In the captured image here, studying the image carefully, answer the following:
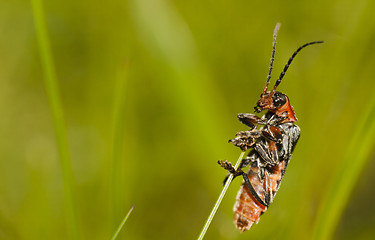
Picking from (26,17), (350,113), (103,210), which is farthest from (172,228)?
(26,17)

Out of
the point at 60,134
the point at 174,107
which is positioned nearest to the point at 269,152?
the point at 60,134

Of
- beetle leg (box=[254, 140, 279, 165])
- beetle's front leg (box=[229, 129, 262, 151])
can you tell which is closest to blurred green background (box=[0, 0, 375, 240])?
beetle leg (box=[254, 140, 279, 165])

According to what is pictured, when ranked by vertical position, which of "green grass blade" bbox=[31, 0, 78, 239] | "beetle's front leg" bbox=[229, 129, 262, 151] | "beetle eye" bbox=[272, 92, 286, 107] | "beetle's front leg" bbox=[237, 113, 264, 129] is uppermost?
"beetle eye" bbox=[272, 92, 286, 107]

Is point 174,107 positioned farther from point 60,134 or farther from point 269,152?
point 60,134

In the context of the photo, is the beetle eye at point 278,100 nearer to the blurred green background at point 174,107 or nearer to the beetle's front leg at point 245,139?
the beetle's front leg at point 245,139

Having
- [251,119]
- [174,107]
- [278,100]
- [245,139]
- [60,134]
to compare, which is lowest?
[60,134]

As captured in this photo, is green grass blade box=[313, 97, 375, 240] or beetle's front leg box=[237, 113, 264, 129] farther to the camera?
beetle's front leg box=[237, 113, 264, 129]

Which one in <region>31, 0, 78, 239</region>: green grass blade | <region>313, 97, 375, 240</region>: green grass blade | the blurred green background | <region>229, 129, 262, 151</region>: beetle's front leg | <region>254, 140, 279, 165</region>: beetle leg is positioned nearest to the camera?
<region>31, 0, 78, 239</region>: green grass blade

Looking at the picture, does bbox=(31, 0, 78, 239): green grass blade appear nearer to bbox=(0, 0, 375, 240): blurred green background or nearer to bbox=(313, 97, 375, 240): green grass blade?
→ bbox=(0, 0, 375, 240): blurred green background

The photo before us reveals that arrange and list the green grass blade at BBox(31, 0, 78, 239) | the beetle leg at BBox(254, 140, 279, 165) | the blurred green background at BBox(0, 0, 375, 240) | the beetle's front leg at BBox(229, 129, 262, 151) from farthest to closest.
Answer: the blurred green background at BBox(0, 0, 375, 240) → the beetle leg at BBox(254, 140, 279, 165) → the beetle's front leg at BBox(229, 129, 262, 151) → the green grass blade at BBox(31, 0, 78, 239)

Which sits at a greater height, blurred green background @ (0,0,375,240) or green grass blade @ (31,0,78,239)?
blurred green background @ (0,0,375,240)
